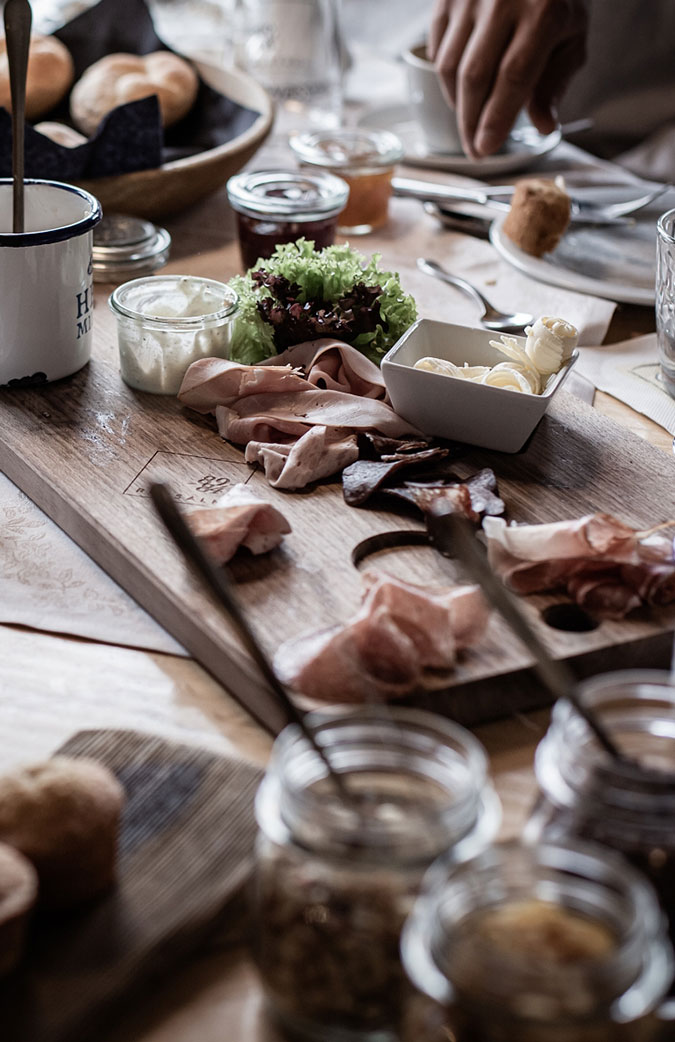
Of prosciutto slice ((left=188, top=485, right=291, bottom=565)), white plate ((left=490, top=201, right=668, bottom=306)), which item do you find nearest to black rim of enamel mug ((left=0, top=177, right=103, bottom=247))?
prosciutto slice ((left=188, top=485, right=291, bottom=565))

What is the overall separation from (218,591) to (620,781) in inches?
12.4

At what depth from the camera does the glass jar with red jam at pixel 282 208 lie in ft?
6.78

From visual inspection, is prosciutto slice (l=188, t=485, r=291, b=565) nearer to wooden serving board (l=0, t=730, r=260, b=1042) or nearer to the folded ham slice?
the folded ham slice

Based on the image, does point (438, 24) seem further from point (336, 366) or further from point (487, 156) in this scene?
point (336, 366)

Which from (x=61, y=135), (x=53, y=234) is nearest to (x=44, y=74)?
(x=61, y=135)

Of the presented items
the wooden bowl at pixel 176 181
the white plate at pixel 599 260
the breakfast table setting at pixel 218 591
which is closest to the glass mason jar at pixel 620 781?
the breakfast table setting at pixel 218 591

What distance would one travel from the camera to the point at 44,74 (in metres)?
2.54

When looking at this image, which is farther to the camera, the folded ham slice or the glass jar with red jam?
the glass jar with red jam

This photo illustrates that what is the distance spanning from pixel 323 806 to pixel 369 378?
3.40 ft

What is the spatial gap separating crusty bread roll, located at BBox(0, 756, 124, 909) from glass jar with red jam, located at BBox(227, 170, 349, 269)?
140 centimetres

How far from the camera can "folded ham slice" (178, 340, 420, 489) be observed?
1.53 meters

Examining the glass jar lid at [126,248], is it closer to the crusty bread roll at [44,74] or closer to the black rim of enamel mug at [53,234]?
the black rim of enamel mug at [53,234]

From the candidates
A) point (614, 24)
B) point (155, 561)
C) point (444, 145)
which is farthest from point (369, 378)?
point (614, 24)

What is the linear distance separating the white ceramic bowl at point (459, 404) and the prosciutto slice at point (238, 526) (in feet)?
1.10
